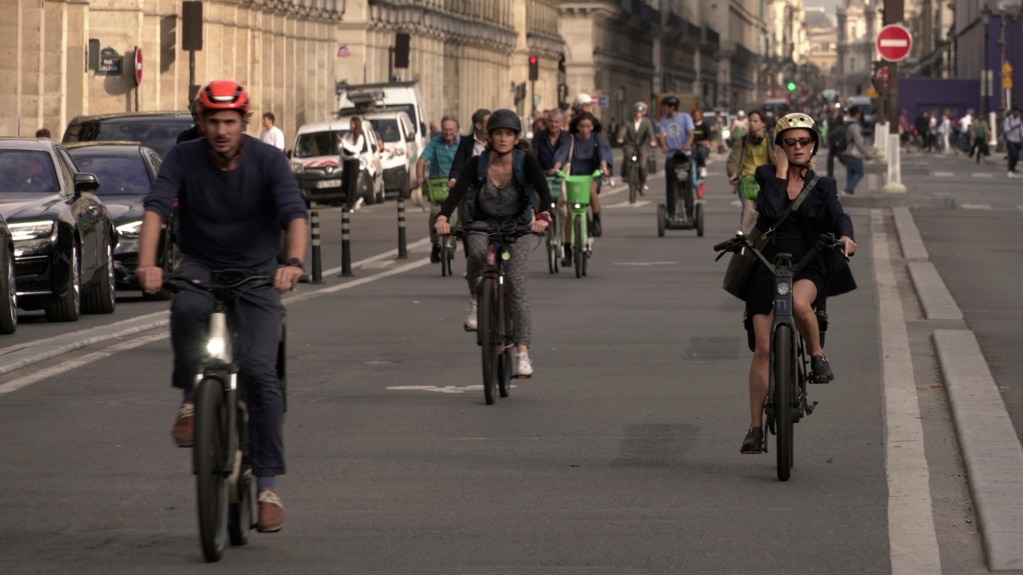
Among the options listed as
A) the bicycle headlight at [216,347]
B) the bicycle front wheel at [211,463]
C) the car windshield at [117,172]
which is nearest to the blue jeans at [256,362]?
the bicycle headlight at [216,347]

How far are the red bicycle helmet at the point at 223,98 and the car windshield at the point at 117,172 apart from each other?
13.8 meters

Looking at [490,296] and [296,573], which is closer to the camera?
[296,573]

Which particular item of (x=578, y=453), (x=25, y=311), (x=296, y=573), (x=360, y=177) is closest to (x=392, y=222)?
(x=360, y=177)

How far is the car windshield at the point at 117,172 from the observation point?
2203 cm

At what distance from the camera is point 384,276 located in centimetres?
2427

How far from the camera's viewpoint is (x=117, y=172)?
72.8ft

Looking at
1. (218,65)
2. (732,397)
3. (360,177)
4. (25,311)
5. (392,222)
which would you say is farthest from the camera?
(218,65)

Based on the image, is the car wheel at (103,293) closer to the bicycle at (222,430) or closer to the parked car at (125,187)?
the parked car at (125,187)

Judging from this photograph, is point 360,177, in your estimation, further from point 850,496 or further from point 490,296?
point 850,496

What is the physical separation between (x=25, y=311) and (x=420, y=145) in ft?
101

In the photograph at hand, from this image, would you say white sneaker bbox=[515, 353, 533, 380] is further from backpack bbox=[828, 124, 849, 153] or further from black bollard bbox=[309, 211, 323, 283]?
backpack bbox=[828, 124, 849, 153]

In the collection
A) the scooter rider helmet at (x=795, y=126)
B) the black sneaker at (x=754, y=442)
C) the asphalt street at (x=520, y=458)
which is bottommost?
the asphalt street at (x=520, y=458)

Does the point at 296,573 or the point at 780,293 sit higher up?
the point at 780,293

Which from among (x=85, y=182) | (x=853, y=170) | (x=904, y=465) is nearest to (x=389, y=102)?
(x=853, y=170)
